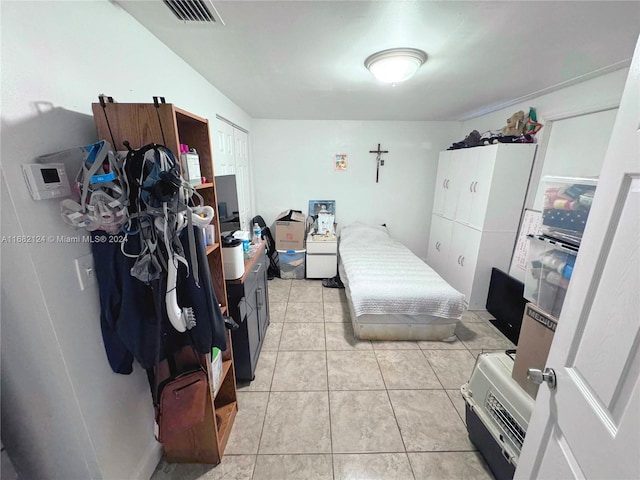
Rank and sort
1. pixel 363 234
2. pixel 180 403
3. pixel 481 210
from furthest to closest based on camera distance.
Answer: pixel 363 234 < pixel 481 210 < pixel 180 403

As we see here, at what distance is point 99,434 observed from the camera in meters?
1.03

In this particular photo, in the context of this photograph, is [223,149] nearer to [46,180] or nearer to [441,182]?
[46,180]

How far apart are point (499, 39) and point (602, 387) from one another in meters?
1.68

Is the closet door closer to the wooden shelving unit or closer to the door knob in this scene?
the wooden shelving unit

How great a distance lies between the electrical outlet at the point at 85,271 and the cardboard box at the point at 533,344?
1895 mm

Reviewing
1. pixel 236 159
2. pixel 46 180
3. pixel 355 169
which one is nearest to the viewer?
pixel 46 180

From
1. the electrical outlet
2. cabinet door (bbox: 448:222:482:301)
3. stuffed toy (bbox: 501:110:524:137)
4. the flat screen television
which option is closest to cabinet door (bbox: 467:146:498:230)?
cabinet door (bbox: 448:222:482:301)

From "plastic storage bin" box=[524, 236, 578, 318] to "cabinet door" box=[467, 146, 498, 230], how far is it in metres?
1.31

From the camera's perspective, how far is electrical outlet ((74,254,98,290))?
93 centimetres

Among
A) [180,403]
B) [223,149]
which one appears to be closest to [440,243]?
[223,149]

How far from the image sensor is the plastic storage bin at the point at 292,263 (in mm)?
3646

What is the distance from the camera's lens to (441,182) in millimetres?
3598

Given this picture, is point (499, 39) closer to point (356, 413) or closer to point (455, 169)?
point (455, 169)

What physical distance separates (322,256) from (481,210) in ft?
6.57
